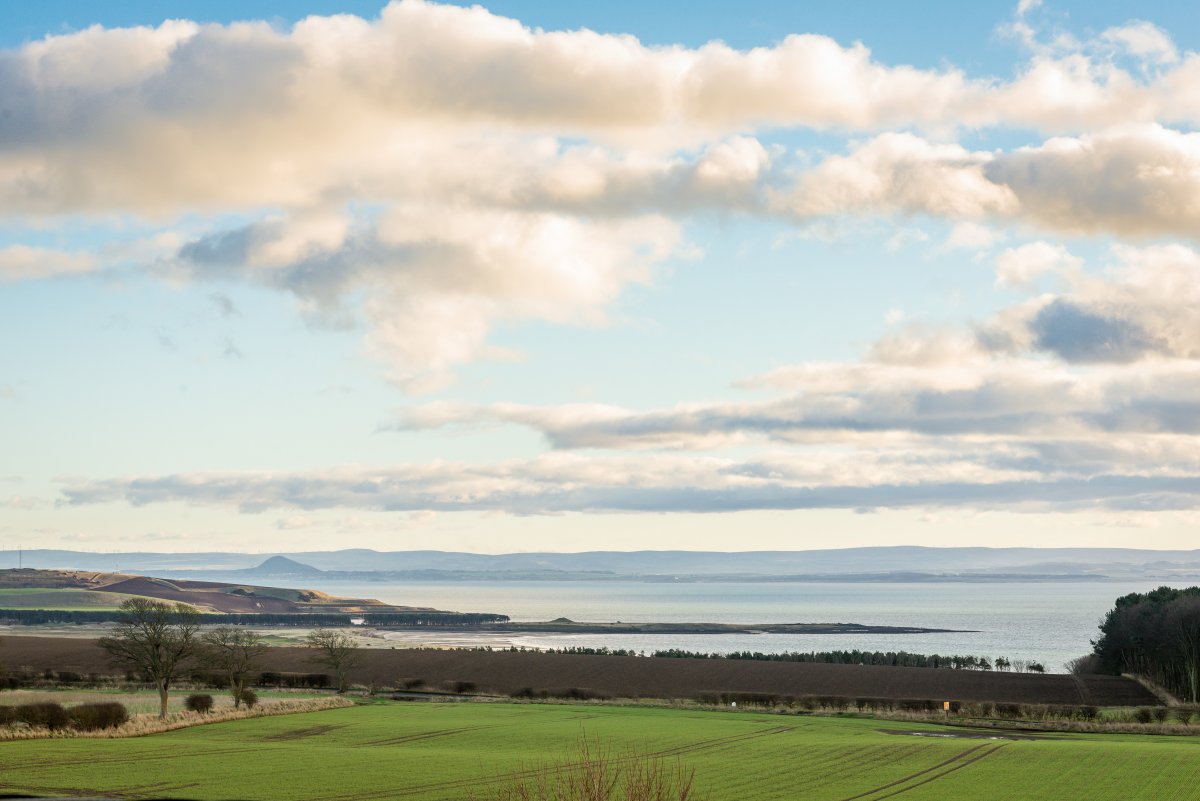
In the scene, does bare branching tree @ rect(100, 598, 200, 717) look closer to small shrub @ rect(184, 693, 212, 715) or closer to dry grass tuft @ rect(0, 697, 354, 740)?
small shrub @ rect(184, 693, 212, 715)

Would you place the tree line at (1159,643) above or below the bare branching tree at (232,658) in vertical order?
above

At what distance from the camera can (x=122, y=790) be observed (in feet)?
137

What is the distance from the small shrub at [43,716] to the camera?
61.8 meters

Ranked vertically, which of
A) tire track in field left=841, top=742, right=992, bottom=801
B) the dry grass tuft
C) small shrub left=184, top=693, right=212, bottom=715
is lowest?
the dry grass tuft

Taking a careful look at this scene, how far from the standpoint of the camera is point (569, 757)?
5319cm

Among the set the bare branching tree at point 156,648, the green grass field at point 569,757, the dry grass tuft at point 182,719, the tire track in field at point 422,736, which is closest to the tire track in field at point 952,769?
the green grass field at point 569,757

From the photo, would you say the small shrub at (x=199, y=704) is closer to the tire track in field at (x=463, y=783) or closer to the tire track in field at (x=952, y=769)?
the tire track in field at (x=463, y=783)

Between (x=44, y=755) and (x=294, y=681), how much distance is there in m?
52.9

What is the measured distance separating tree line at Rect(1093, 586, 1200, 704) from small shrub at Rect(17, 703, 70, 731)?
255 feet

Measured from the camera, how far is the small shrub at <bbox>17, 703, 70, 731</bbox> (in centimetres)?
6184

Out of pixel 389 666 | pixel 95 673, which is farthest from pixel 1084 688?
pixel 95 673

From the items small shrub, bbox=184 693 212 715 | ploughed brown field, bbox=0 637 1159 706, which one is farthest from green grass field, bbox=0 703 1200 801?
ploughed brown field, bbox=0 637 1159 706

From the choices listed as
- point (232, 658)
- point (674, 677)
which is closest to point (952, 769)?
point (232, 658)

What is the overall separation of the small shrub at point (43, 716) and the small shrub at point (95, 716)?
444 millimetres
